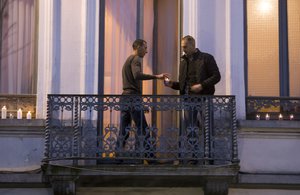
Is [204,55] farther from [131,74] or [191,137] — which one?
[191,137]

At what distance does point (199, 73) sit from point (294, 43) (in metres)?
2.24

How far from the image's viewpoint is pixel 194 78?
39.7 ft

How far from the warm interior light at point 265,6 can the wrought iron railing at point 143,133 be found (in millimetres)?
2177

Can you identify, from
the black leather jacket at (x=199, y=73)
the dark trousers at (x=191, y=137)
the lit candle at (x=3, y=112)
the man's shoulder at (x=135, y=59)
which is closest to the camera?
the dark trousers at (x=191, y=137)

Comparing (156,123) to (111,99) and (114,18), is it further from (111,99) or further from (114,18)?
(114,18)

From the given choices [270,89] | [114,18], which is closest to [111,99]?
[114,18]

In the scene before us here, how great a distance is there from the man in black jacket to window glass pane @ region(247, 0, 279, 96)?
1.28m

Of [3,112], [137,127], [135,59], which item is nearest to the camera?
[137,127]

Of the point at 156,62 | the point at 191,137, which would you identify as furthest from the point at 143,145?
the point at 156,62

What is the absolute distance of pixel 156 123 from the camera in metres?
12.7

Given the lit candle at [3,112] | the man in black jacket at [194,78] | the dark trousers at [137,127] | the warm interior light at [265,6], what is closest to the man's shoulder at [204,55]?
the man in black jacket at [194,78]

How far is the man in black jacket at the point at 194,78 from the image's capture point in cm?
1177

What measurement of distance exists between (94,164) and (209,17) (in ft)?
10.5

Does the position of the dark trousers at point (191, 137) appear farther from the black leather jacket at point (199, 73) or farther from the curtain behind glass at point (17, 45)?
the curtain behind glass at point (17, 45)
